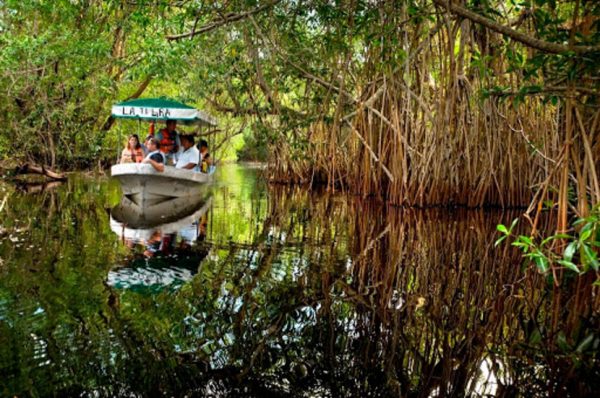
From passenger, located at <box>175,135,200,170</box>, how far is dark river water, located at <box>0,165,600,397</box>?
5.38 meters

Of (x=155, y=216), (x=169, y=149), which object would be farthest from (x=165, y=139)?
(x=155, y=216)

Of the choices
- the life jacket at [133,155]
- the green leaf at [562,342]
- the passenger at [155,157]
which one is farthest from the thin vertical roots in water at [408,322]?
the life jacket at [133,155]

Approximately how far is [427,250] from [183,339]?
3.55 metres

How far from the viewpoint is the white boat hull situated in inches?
397

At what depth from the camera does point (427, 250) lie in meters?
5.84

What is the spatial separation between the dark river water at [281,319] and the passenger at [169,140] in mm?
5865

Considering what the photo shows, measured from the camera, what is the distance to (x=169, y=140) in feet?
40.2

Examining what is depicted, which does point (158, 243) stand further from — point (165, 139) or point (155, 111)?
point (165, 139)

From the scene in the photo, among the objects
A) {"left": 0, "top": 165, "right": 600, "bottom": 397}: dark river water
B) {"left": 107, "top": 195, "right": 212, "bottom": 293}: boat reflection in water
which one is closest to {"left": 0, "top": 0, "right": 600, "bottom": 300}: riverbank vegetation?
{"left": 0, "top": 165, "right": 600, "bottom": 397}: dark river water

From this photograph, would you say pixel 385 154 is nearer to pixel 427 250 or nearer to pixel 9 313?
pixel 427 250

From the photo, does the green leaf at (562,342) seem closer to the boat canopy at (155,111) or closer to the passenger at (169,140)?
the boat canopy at (155,111)

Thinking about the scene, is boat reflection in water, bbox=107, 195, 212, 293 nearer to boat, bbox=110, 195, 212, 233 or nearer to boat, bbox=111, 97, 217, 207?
boat, bbox=110, 195, 212, 233

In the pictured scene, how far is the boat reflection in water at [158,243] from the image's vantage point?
13.3 feet

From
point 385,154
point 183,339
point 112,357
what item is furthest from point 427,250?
point 385,154
